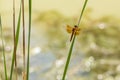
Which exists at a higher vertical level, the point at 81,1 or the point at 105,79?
the point at 81,1

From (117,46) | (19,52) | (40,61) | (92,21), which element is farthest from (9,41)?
(117,46)

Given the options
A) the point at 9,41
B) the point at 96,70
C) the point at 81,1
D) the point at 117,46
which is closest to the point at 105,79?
the point at 96,70

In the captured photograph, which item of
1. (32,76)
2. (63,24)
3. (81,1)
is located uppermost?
(81,1)

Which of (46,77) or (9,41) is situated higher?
(9,41)

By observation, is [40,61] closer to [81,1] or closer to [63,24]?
[63,24]

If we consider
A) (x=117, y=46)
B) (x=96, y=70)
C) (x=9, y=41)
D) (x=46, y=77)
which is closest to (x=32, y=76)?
(x=46, y=77)

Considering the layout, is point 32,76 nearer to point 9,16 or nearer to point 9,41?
point 9,41

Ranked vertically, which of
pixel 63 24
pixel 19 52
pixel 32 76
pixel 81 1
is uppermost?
pixel 81 1
